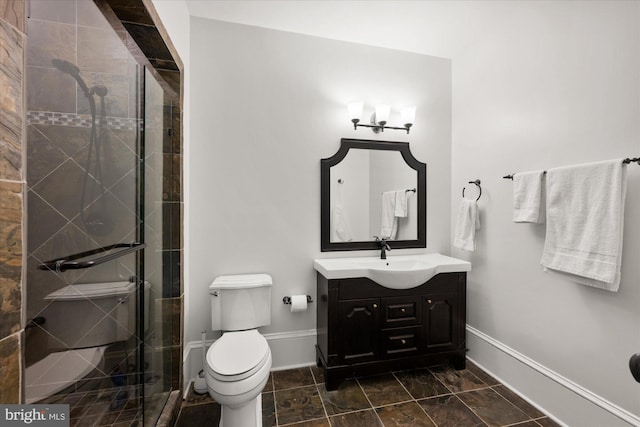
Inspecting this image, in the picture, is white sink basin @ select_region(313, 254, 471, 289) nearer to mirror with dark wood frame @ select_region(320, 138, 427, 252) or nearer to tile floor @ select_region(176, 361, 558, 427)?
mirror with dark wood frame @ select_region(320, 138, 427, 252)

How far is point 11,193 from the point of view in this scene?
0.57 metres

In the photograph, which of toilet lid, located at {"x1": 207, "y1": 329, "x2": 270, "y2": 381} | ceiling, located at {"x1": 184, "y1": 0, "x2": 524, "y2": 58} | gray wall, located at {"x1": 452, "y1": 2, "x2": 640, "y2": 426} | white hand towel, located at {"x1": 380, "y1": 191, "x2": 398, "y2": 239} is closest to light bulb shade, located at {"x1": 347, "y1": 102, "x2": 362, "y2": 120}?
ceiling, located at {"x1": 184, "y1": 0, "x2": 524, "y2": 58}

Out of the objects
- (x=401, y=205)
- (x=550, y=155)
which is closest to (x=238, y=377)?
(x=401, y=205)

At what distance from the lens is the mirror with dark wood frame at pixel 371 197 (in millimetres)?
2258

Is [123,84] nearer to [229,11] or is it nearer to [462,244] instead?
[229,11]

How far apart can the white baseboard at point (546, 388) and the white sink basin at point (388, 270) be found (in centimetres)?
65

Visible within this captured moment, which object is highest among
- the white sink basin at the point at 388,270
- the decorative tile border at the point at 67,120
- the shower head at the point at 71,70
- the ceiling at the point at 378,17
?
the ceiling at the point at 378,17

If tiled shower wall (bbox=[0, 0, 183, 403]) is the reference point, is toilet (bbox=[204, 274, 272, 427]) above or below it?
below

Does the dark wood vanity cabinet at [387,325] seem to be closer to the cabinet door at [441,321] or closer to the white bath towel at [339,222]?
the cabinet door at [441,321]

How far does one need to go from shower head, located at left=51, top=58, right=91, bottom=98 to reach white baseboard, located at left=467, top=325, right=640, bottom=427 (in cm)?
272

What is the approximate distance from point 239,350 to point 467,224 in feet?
6.22

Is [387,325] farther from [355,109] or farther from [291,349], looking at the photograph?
[355,109]

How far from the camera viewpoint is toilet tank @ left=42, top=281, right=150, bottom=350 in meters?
0.87

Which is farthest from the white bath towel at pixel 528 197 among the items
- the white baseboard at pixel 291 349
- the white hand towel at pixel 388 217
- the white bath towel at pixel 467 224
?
the white baseboard at pixel 291 349
